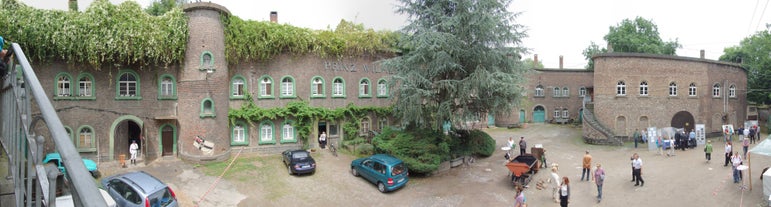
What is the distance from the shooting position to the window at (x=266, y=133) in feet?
75.7

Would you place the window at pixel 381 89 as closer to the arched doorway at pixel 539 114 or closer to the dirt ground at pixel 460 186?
the dirt ground at pixel 460 186

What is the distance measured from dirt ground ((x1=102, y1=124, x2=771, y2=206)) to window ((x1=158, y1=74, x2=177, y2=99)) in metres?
3.57

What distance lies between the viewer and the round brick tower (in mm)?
20312

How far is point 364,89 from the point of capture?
26.8 m

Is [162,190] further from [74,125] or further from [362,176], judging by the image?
[74,125]

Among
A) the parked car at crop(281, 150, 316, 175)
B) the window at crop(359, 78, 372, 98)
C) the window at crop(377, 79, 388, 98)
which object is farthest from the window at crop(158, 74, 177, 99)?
the window at crop(377, 79, 388, 98)

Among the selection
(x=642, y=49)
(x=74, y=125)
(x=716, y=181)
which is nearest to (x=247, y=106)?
(x=74, y=125)

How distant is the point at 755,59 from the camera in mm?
39750

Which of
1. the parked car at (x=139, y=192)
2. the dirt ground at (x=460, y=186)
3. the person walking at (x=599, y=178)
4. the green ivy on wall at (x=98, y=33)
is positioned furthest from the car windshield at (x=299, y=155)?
the person walking at (x=599, y=178)

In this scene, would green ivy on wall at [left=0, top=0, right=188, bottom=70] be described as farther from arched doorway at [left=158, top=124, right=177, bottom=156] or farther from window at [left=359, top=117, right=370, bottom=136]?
window at [left=359, top=117, right=370, bottom=136]

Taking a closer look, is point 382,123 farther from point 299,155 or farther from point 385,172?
point 385,172

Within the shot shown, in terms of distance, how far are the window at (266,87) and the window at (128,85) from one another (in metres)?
6.48

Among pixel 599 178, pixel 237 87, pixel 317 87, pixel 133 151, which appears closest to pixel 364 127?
pixel 317 87

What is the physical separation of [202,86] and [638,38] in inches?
2036
